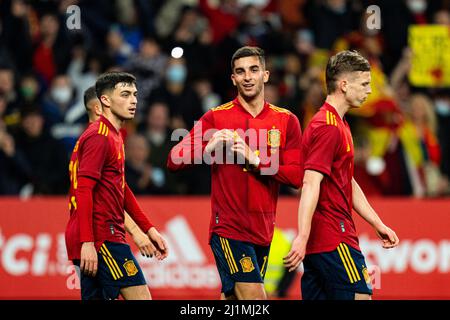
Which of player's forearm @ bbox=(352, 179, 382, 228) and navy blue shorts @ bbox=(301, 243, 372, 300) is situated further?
player's forearm @ bbox=(352, 179, 382, 228)

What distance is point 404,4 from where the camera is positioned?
15680 mm

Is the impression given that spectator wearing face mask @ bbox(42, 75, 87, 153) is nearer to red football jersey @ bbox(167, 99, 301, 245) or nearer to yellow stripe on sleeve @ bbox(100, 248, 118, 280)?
red football jersey @ bbox(167, 99, 301, 245)

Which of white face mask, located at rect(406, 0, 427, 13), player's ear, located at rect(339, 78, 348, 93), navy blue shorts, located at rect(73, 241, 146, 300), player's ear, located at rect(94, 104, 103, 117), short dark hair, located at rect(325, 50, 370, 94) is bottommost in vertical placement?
navy blue shorts, located at rect(73, 241, 146, 300)

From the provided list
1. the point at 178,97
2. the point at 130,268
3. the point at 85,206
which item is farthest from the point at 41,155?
the point at 85,206

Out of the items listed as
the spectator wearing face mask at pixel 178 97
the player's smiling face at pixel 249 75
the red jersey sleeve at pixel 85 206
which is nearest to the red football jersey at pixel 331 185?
the player's smiling face at pixel 249 75

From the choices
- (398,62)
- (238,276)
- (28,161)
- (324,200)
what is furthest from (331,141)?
(398,62)

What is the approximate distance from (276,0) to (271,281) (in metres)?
5.18

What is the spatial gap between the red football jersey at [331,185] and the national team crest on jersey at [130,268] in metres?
1.29

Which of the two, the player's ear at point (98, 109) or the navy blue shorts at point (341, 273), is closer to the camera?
the navy blue shorts at point (341, 273)

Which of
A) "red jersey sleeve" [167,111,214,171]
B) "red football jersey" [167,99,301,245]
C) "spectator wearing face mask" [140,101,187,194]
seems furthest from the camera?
"spectator wearing face mask" [140,101,187,194]

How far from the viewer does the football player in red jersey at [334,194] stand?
7652 millimetres

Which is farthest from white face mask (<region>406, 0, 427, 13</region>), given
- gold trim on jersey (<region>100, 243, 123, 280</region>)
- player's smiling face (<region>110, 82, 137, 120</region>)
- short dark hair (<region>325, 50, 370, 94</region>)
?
gold trim on jersey (<region>100, 243, 123, 280</region>)

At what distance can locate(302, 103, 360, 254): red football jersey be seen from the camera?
25.3 feet

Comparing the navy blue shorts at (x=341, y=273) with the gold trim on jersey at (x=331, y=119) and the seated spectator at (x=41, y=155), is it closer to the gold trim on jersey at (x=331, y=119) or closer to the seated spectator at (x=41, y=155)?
the gold trim on jersey at (x=331, y=119)
